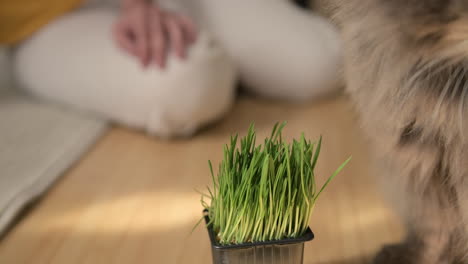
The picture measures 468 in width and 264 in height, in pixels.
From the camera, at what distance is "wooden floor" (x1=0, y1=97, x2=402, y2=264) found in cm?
77

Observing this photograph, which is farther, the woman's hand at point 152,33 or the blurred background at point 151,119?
the woman's hand at point 152,33

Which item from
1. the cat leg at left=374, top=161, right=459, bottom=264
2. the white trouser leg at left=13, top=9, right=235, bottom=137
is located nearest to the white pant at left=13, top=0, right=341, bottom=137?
the white trouser leg at left=13, top=9, right=235, bottom=137

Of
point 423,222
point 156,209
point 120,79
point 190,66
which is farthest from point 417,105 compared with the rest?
point 120,79

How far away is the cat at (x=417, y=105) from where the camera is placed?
19.6 inches

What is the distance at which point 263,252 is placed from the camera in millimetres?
603

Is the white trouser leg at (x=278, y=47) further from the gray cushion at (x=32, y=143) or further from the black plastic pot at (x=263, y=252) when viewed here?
the black plastic pot at (x=263, y=252)

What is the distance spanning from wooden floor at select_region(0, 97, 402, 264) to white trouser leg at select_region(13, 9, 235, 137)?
0.05 meters

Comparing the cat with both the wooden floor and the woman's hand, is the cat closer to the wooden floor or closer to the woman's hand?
the wooden floor

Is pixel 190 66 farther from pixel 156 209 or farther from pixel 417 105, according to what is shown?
pixel 417 105

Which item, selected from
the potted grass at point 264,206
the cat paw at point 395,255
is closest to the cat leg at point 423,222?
the cat paw at point 395,255

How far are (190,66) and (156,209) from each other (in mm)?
334

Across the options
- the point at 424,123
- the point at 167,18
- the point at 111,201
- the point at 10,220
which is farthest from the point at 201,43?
the point at 424,123

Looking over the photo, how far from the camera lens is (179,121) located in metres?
1.13

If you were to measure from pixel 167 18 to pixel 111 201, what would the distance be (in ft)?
1.44
